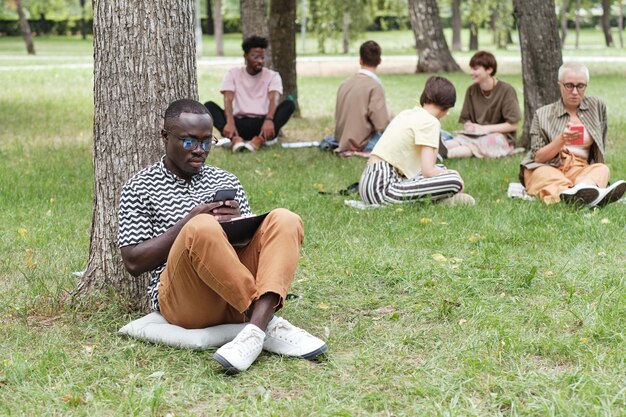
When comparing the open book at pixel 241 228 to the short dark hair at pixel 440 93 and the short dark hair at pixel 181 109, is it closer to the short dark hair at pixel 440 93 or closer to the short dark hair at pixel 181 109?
the short dark hair at pixel 181 109

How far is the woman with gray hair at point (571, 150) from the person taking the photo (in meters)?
7.77

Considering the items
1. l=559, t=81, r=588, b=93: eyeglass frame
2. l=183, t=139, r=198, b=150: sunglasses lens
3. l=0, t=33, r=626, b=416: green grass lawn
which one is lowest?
l=0, t=33, r=626, b=416: green grass lawn

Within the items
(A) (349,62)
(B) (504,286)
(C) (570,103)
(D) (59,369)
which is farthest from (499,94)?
(A) (349,62)

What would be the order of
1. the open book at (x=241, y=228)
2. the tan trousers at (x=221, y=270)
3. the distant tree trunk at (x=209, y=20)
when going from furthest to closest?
the distant tree trunk at (x=209, y=20) → the open book at (x=241, y=228) → the tan trousers at (x=221, y=270)

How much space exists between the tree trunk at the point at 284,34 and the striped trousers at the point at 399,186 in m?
6.30

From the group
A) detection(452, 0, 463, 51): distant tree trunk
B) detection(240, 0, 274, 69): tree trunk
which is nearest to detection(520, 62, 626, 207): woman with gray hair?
detection(240, 0, 274, 69): tree trunk

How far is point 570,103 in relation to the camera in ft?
26.4

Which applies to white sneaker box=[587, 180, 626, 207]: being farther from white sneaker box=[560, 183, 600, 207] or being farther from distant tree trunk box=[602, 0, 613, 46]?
distant tree trunk box=[602, 0, 613, 46]

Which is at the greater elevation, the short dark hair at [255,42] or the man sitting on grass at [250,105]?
the short dark hair at [255,42]

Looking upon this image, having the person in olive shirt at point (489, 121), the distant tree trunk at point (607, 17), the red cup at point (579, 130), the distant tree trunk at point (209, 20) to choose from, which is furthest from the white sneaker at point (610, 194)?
the distant tree trunk at point (209, 20)

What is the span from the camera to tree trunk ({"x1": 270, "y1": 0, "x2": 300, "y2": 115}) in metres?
14.2

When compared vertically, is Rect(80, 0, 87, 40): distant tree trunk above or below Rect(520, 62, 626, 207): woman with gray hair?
above

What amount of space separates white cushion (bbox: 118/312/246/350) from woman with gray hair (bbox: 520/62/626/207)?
390 cm

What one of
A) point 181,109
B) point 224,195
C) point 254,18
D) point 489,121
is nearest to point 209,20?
point 254,18
